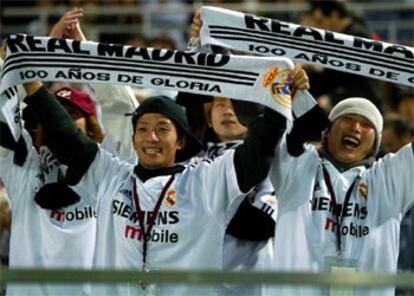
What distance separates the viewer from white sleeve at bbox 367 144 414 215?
6.85 metres

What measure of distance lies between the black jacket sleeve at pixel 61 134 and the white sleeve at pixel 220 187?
511mm

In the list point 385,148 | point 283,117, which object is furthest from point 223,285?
point 385,148

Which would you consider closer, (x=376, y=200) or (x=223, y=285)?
(x=223, y=285)

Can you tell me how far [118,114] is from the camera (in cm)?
787

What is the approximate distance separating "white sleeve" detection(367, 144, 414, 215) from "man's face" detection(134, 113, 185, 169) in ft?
2.91

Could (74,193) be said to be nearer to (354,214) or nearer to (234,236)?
(234,236)

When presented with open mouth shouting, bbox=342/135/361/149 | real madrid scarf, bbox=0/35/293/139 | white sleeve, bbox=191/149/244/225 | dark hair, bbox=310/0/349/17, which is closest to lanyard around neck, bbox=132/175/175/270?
white sleeve, bbox=191/149/244/225

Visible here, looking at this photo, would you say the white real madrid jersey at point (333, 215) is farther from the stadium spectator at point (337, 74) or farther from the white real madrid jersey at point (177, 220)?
the stadium spectator at point (337, 74)

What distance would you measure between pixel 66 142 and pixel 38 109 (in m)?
0.19

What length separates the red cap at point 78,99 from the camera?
7668 mm

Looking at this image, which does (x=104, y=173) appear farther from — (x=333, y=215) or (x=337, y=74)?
(x=337, y=74)

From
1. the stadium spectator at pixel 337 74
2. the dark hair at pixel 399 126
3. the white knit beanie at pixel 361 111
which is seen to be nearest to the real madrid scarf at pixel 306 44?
the white knit beanie at pixel 361 111

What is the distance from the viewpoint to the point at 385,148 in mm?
9445

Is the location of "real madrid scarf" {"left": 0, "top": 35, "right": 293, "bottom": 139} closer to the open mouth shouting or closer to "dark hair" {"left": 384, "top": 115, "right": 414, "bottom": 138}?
the open mouth shouting
